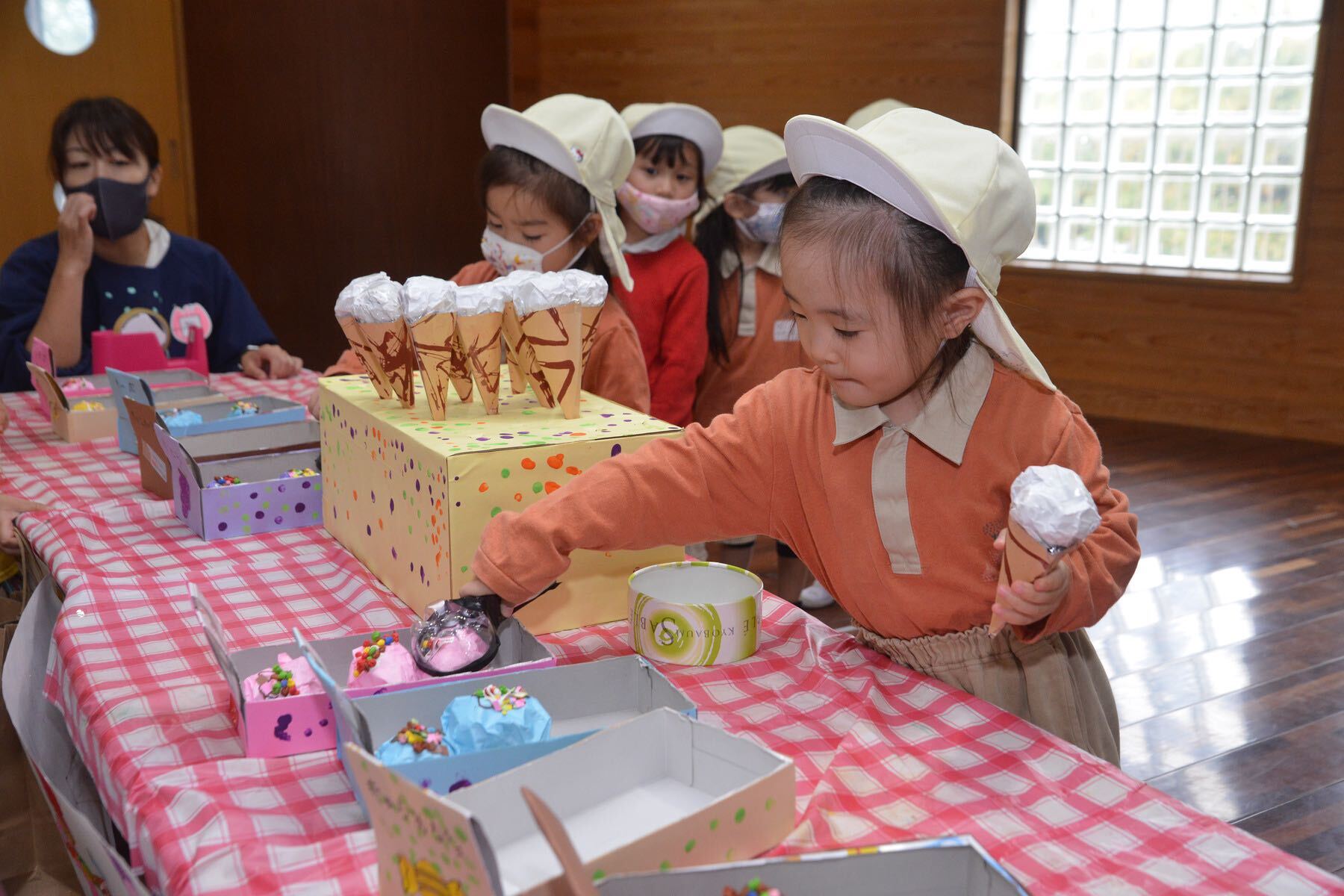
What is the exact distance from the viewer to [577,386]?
1.40 meters

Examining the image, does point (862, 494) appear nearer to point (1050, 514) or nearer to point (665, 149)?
point (1050, 514)

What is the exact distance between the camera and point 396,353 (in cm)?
140

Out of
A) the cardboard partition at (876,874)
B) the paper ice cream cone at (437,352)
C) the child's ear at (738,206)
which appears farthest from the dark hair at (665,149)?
the cardboard partition at (876,874)

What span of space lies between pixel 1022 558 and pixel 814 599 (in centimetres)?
227

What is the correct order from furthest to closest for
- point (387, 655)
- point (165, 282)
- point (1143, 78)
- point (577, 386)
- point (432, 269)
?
point (432, 269) < point (1143, 78) < point (165, 282) < point (577, 386) < point (387, 655)

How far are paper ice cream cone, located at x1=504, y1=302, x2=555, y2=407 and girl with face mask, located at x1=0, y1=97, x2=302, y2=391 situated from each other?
1334 mm

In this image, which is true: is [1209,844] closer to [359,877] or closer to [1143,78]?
→ [359,877]

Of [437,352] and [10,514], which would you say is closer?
[437,352]

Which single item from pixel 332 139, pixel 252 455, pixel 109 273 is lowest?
pixel 252 455

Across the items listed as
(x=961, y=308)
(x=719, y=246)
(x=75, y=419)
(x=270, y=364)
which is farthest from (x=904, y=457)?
(x=270, y=364)

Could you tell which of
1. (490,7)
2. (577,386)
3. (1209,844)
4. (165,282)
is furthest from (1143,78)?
(1209,844)

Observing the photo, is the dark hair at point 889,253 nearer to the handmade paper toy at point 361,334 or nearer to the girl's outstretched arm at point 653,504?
the girl's outstretched arm at point 653,504

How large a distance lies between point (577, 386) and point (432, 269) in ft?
15.6

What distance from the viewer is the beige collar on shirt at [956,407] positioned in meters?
1.14
